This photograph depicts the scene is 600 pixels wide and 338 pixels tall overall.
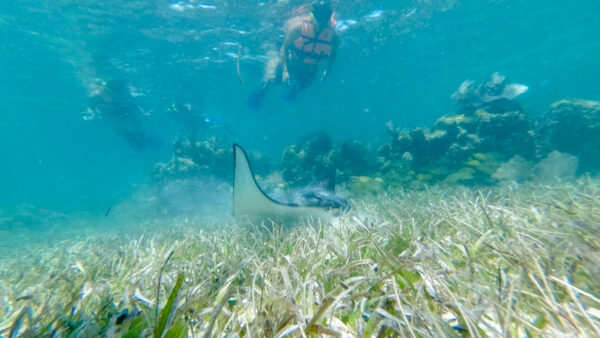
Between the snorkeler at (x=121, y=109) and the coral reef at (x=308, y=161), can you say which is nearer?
the coral reef at (x=308, y=161)

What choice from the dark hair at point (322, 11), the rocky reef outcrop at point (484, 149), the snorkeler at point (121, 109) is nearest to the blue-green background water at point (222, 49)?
the snorkeler at point (121, 109)

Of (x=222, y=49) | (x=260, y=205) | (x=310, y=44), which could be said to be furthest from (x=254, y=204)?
(x=222, y=49)

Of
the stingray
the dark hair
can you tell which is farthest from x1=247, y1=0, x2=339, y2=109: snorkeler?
the stingray

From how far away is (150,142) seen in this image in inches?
814

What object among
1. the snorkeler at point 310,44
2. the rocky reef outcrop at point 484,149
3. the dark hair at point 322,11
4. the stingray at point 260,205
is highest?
the dark hair at point 322,11

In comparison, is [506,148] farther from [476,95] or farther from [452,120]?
[476,95]

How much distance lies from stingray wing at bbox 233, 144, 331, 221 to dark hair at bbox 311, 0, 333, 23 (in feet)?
33.0

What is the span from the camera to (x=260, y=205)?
367cm

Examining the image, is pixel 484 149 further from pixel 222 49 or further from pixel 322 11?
pixel 222 49

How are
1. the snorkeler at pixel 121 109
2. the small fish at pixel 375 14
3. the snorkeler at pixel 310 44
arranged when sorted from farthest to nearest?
the snorkeler at pixel 121 109 → the small fish at pixel 375 14 → the snorkeler at pixel 310 44

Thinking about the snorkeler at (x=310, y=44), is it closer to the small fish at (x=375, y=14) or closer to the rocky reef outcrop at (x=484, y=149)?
the rocky reef outcrop at (x=484, y=149)

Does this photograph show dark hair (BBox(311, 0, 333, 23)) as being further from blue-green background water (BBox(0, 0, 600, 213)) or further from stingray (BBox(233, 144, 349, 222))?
stingray (BBox(233, 144, 349, 222))

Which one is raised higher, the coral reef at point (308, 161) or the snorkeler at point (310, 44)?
the snorkeler at point (310, 44)

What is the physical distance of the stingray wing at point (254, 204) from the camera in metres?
3.31
